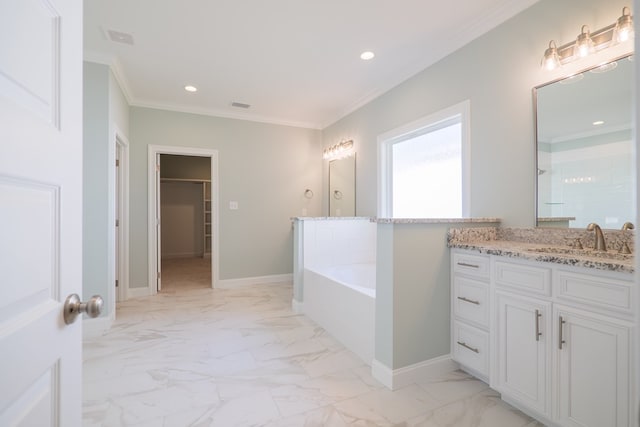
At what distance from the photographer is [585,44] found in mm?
1742

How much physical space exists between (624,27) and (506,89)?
2.24 feet

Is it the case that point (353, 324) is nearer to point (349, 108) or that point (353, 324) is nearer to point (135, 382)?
point (135, 382)

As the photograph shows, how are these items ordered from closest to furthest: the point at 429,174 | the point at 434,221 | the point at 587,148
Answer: the point at 587,148
the point at 434,221
the point at 429,174

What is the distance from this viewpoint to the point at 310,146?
500cm

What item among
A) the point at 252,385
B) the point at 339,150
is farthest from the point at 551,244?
the point at 339,150

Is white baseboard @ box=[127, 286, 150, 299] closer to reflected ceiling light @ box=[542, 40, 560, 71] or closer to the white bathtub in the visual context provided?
the white bathtub

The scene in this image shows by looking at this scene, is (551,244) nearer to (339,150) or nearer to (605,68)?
(605,68)

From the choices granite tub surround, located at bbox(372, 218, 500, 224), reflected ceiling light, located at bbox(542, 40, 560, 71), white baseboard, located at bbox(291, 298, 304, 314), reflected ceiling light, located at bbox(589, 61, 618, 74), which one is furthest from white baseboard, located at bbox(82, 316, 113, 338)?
reflected ceiling light, located at bbox(589, 61, 618, 74)

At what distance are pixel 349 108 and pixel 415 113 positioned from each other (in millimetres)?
1332

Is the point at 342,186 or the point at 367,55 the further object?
the point at 342,186

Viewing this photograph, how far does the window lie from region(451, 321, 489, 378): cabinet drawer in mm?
1053

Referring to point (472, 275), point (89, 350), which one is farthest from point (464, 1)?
point (89, 350)

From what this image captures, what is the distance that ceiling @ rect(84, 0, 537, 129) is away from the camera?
2.22m

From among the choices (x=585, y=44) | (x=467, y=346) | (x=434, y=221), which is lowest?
(x=467, y=346)
